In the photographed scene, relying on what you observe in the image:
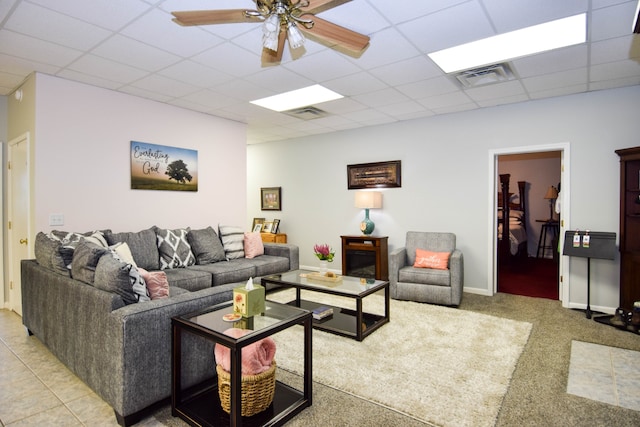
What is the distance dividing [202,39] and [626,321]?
4785 mm

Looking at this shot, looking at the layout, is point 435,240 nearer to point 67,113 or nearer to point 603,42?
point 603,42

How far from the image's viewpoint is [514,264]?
23.9ft

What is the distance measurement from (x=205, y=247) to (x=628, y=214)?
16.2 ft

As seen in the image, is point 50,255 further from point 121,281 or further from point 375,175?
point 375,175

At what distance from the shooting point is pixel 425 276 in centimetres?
440

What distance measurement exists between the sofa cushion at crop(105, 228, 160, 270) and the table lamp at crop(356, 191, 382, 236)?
3.09m

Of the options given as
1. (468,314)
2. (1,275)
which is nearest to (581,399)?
(468,314)

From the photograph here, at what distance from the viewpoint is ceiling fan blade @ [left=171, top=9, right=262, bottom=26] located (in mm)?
1953

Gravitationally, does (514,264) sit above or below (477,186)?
below

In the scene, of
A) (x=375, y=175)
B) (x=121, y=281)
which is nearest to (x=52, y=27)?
(x=121, y=281)

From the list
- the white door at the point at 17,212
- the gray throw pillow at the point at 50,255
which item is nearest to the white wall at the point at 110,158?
the white door at the point at 17,212

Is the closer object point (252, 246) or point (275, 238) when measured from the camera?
point (252, 246)

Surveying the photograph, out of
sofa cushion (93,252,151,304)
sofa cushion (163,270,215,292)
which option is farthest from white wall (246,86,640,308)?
sofa cushion (93,252,151,304)

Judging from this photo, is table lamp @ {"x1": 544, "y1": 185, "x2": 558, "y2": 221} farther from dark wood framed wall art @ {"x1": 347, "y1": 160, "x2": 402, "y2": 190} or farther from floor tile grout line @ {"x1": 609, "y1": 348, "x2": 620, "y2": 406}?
floor tile grout line @ {"x1": 609, "y1": 348, "x2": 620, "y2": 406}
